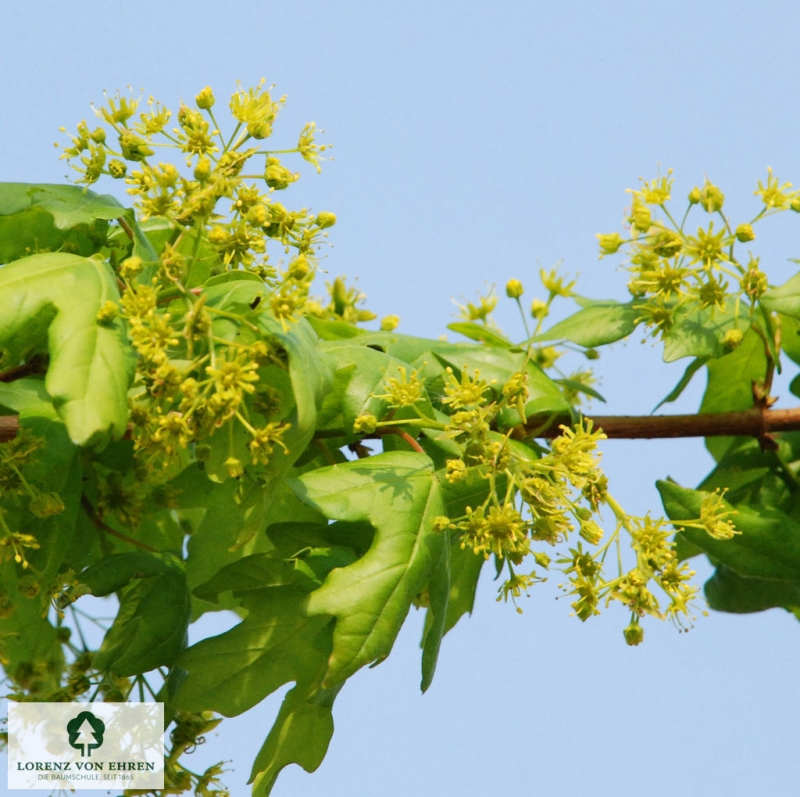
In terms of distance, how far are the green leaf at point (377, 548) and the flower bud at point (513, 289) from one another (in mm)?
406

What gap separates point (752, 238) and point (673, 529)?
61cm

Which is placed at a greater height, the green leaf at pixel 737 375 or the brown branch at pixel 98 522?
the green leaf at pixel 737 375

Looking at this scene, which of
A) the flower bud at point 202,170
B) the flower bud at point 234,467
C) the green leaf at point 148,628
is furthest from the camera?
the green leaf at point 148,628

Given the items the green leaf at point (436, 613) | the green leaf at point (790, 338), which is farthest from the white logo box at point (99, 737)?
the green leaf at point (790, 338)

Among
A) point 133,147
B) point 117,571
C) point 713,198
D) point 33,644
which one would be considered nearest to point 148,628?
point 117,571

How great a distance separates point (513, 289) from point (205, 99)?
68 cm

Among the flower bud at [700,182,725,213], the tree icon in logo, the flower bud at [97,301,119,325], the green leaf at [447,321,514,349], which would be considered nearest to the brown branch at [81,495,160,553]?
the tree icon in logo

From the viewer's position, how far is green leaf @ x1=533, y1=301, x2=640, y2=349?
7.39ft

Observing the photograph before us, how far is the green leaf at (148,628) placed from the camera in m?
2.04

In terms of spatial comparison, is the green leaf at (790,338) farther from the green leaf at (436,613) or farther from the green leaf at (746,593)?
the green leaf at (436,613)

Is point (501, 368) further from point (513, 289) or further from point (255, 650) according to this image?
point (255, 650)

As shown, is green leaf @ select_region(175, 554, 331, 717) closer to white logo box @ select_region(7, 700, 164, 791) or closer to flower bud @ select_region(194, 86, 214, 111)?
white logo box @ select_region(7, 700, 164, 791)

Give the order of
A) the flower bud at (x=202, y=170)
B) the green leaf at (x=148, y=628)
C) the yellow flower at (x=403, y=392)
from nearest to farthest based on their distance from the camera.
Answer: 1. the flower bud at (x=202, y=170)
2. the yellow flower at (x=403, y=392)
3. the green leaf at (x=148, y=628)

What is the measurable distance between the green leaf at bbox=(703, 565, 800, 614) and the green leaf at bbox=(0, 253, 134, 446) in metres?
1.63
